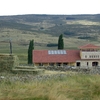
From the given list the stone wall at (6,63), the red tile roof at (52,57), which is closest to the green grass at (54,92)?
the stone wall at (6,63)

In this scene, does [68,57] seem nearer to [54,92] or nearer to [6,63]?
[6,63]

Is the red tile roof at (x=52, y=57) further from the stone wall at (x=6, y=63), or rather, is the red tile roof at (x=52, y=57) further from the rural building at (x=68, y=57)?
the stone wall at (x=6, y=63)

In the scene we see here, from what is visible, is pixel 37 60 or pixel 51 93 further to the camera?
pixel 37 60

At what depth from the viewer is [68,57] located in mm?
38031

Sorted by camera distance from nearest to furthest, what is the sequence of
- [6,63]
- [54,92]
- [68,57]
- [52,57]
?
[54,92] → [6,63] → [52,57] → [68,57]

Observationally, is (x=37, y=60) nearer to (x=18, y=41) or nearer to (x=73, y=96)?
(x=73, y=96)

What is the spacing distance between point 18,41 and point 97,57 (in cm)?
6422

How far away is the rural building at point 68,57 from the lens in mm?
37219

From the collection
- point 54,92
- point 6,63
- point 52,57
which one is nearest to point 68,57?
point 52,57

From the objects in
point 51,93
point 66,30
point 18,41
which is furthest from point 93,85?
point 66,30

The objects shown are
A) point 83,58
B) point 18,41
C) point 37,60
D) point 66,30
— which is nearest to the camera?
point 37,60

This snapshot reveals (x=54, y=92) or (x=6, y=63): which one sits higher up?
(x=54, y=92)

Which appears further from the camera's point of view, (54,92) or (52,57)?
(52,57)

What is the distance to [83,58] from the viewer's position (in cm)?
3938
